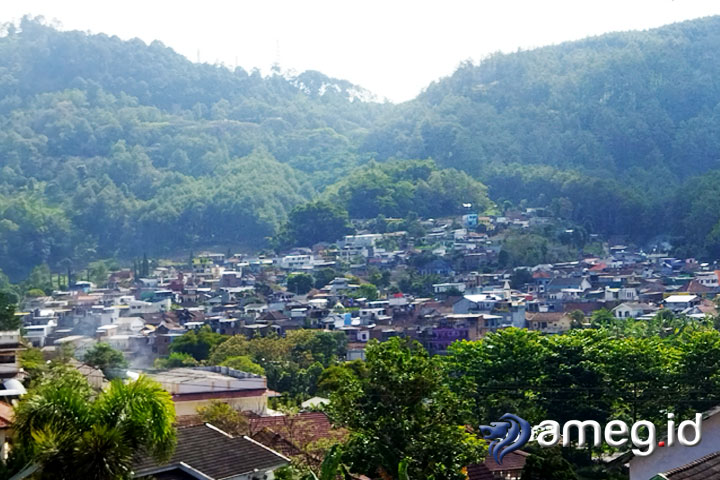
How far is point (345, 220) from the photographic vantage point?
11519 cm

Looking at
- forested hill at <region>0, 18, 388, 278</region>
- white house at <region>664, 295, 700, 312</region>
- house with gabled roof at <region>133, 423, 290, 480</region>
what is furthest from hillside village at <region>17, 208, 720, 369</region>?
house with gabled roof at <region>133, 423, 290, 480</region>

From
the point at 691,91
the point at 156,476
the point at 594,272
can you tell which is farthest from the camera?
the point at 691,91

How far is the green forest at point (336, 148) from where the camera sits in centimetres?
12325

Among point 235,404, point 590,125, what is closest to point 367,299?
point 235,404

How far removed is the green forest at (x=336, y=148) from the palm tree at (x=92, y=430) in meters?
95.5

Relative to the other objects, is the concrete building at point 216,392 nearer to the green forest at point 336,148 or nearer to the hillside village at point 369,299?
the hillside village at point 369,299

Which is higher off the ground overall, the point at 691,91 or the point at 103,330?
the point at 691,91

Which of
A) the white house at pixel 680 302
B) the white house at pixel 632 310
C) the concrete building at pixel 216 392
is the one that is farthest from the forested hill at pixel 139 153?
the concrete building at pixel 216 392

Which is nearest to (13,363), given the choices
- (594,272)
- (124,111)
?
(594,272)

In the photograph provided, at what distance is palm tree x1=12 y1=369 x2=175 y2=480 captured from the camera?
11406mm

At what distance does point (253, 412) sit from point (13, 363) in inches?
349

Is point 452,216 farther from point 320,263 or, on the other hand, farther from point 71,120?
point 71,120

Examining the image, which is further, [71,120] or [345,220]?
[71,120]

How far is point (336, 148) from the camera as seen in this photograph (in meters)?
174
